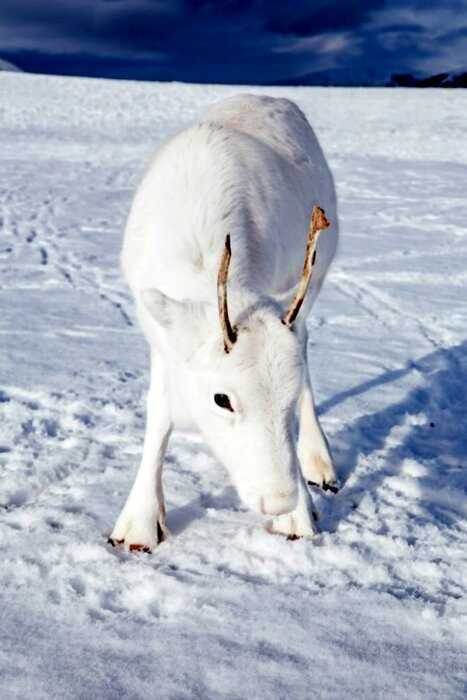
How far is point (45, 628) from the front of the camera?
301 centimetres

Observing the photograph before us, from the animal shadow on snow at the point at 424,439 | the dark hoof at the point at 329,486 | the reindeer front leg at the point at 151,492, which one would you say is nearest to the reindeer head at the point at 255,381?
the reindeer front leg at the point at 151,492

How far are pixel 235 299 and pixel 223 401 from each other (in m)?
0.35

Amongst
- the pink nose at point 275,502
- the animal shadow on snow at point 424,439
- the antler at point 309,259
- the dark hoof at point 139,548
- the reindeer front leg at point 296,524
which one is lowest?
the animal shadow on snow at point 424,439

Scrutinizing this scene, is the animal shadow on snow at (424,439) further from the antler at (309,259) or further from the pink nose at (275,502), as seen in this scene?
the antler at (309,259)

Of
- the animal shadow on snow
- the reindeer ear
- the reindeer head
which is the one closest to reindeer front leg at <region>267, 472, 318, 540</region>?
the animal shadow on snow

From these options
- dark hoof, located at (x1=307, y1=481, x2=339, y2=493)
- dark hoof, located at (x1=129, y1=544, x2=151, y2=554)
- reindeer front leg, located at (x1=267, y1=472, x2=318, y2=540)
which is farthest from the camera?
dark hoof, located at (x1=307, y1=481, x2=339, y2=493)

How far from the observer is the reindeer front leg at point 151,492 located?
3715mm

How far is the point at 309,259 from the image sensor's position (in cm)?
278

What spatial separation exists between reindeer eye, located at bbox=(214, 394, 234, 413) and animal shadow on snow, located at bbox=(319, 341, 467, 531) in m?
1.26

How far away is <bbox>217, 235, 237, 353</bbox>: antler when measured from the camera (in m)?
2.66

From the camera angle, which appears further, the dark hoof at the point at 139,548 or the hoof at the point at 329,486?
the hoof at the point at 329,486

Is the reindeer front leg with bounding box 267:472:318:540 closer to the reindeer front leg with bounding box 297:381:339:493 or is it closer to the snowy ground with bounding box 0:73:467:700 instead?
the snowy ground with bounding box 0:73:467:700

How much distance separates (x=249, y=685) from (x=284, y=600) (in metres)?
0.55

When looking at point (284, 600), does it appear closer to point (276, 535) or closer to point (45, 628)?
point (276, 535)
